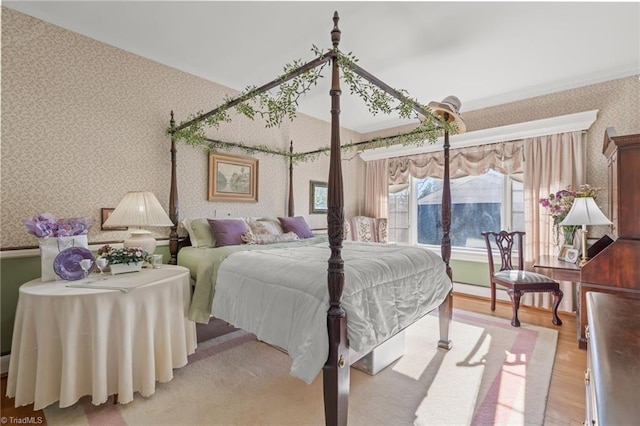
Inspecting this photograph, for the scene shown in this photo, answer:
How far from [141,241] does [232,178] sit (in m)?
1.50

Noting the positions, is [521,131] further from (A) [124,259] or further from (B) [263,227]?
(A) [124,259]

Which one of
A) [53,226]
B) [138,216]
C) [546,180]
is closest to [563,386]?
[546,180]

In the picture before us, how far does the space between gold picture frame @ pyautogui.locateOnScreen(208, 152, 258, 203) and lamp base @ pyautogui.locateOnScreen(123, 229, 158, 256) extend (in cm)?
107

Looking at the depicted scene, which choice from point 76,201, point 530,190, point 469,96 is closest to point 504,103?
point 469,96

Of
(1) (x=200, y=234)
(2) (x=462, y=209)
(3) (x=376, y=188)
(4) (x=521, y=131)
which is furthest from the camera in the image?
(3) (x=376, y=188)

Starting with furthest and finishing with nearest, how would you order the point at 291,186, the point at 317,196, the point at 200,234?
the point at 317,196 → the point at 291,186 → the point at 200,234

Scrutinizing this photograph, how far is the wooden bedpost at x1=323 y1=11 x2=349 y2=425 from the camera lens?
164 centimetres

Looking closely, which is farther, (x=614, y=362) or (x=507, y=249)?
(x=507, y=249)

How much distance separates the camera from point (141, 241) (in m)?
2.63

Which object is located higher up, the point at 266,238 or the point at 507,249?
the point at 266,238

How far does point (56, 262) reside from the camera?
2.14m

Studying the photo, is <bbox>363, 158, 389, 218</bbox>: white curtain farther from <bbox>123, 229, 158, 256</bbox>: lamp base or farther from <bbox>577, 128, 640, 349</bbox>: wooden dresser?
<bbox>123, 229, 158, 256</bbox>: lamp base

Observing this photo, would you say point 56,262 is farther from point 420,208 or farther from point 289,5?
point 420,208

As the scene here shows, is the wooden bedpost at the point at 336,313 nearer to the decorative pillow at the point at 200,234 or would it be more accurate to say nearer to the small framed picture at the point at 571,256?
the decorative pillow at the point at 200,234
